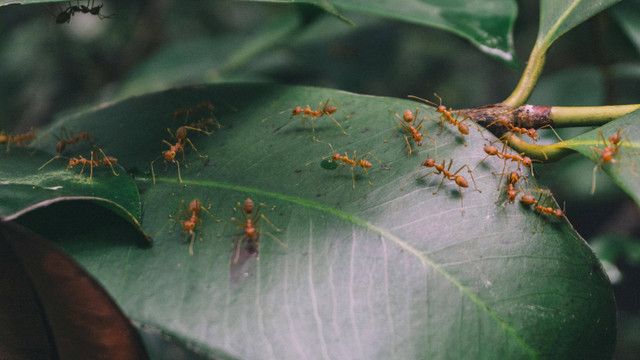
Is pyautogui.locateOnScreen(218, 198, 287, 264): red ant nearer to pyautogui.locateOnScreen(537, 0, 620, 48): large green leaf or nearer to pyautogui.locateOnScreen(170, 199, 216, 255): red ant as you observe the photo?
pyautogui.locateOnScreen(170, 199, 216, 255): red ant

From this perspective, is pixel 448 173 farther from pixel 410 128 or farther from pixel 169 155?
pixel 169 155

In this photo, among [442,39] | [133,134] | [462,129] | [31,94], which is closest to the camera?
[462,129]

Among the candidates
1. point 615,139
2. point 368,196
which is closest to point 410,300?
point 368,196

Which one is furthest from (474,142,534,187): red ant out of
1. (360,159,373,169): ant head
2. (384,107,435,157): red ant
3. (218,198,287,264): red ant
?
(218,198,287,264): red ant

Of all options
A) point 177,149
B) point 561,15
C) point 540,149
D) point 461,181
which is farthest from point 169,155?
point 561,15

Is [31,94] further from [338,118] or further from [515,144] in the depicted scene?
[515,144]
